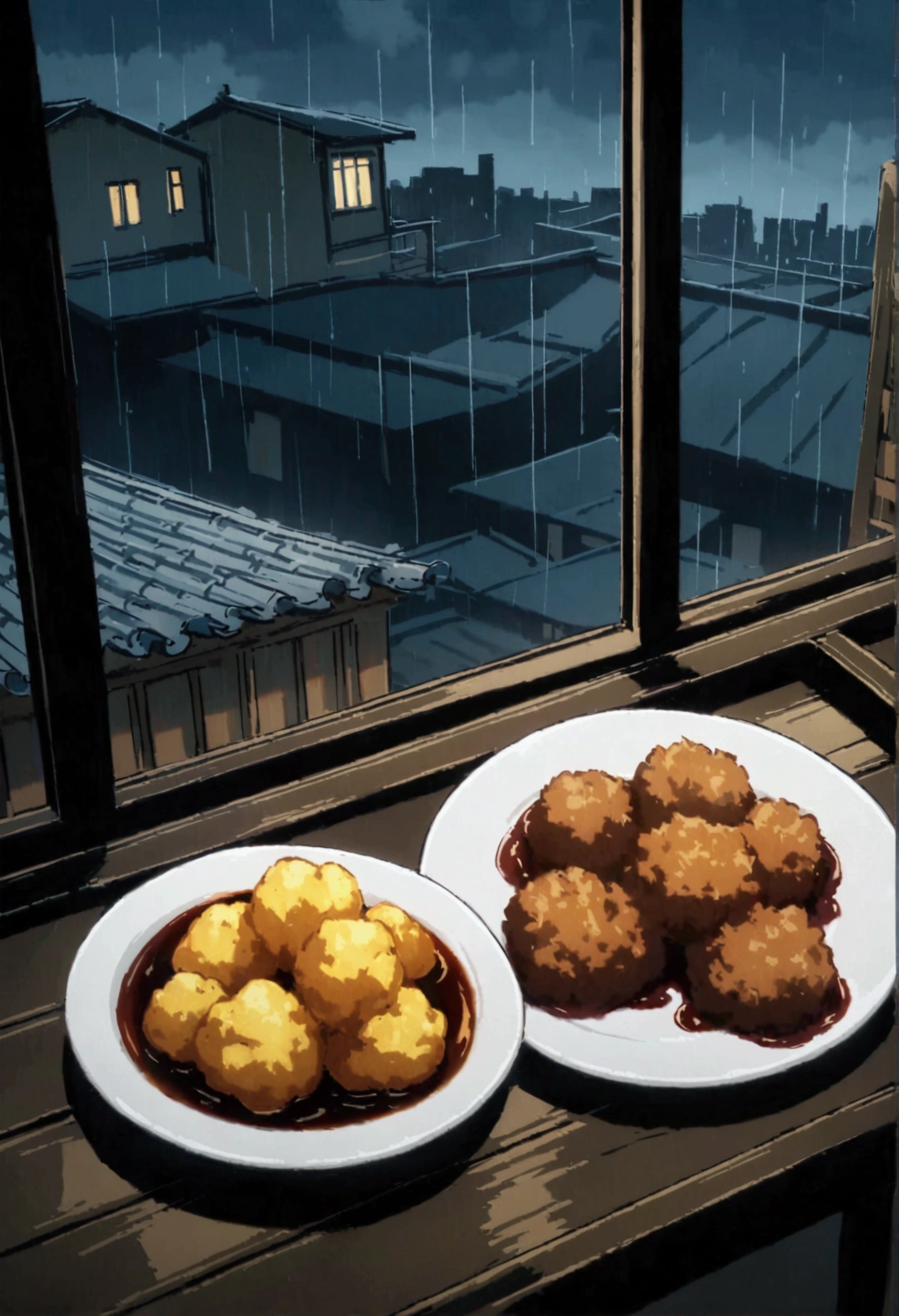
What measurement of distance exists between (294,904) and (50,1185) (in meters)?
0.23

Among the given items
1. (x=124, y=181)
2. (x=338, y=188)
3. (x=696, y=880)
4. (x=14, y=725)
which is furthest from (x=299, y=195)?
(x=696, y=880)

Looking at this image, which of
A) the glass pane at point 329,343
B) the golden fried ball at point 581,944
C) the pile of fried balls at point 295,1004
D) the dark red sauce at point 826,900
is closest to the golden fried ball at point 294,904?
the pile of fried balls at point 295,1004

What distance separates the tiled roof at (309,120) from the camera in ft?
17.0

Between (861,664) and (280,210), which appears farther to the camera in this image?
(280,210)

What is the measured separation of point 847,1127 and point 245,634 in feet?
8.85

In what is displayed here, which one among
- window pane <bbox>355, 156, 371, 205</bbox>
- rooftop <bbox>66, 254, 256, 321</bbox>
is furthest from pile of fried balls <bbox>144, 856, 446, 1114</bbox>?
window pane <bbox>355, 156, 371, 205</bbox>

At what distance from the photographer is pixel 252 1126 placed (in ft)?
2.34

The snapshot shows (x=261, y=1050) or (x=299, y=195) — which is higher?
(x=299, y=195)

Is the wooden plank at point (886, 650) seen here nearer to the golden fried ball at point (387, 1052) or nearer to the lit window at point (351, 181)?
the golden fried ball at point (387, 1052)

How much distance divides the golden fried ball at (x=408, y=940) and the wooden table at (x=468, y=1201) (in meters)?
0.10

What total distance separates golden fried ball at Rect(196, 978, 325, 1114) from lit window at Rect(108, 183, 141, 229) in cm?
508

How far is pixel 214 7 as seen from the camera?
4.27 meters

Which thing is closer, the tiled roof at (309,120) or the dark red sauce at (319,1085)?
the dark red sauce at (319,1085)

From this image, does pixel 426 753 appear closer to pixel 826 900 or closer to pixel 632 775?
pixel 632 775
